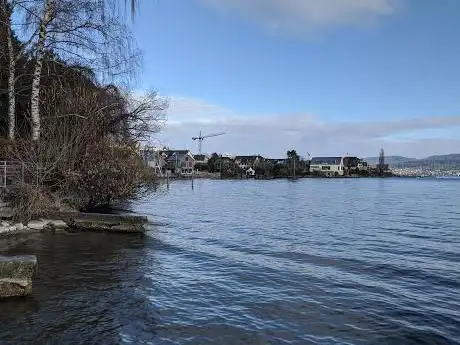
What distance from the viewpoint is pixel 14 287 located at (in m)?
9.58

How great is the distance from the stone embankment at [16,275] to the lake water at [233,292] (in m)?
0.30

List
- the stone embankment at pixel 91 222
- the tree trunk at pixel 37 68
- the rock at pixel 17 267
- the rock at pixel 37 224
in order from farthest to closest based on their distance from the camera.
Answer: the tree trunk at pixel 37 68, the stone embankment at pixel 91 222, the rock at pixel 37 224, the rock at pixel 17 267

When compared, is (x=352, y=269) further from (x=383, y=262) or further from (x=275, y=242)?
(x=275, y=242)

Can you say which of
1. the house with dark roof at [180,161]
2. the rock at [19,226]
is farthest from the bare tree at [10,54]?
the house with dark roof at [180,161]

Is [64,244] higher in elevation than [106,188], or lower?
lower

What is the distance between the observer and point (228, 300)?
1077 centimetres

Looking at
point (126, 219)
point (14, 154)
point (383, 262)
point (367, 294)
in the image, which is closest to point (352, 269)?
point (383, 262)

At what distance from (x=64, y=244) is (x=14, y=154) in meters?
6.41

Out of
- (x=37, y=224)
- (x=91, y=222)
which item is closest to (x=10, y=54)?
(x=37, y=224)

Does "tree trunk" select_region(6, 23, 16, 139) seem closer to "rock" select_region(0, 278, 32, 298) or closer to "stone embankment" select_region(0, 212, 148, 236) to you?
"stone embankment" select_region(0, 212, 148, 236)

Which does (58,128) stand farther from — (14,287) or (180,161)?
(180,161)

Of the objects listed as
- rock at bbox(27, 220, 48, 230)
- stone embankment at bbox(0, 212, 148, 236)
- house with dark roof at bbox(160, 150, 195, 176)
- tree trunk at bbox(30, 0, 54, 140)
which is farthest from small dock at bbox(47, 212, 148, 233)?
house with dark roof at bbox(160, 150, 195, 176)

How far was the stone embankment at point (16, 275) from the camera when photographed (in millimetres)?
9367

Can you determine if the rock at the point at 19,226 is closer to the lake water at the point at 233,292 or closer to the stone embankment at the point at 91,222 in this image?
the stone embankment at the point at 91,222
